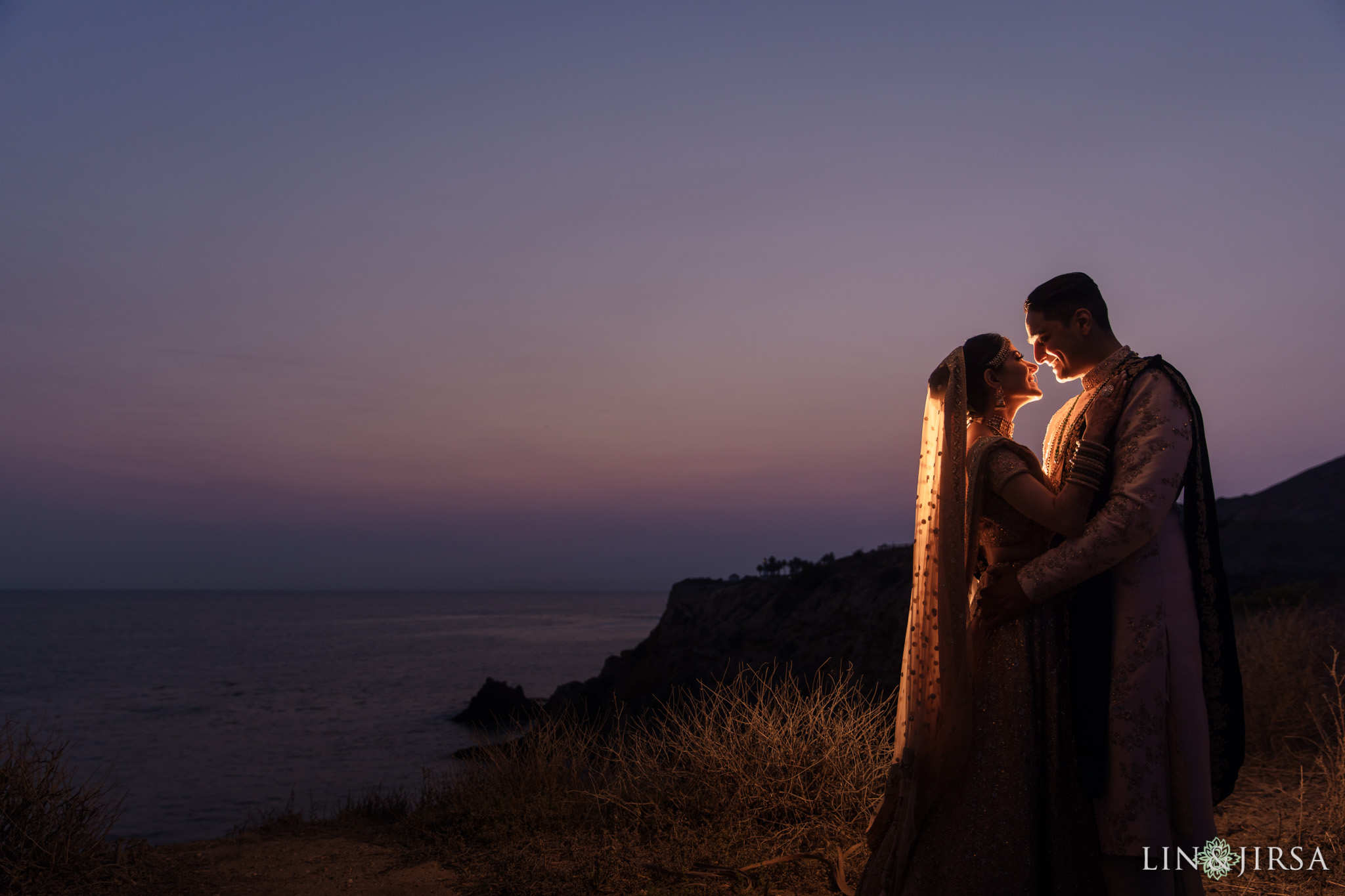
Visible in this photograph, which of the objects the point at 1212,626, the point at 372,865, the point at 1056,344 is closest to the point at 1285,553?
the point at 1212,626

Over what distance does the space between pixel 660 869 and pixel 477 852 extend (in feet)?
4.93

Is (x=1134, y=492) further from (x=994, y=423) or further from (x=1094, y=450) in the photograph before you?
(x=994, y=423)

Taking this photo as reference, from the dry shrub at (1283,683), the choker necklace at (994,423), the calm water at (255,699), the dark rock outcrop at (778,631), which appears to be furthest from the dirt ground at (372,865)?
the dark rock outcrop at (778,631)

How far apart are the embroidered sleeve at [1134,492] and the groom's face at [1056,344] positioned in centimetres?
26

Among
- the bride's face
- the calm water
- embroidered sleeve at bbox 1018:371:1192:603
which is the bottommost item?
the calm water

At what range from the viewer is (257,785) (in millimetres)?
16438

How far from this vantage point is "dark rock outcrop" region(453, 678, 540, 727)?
74.7ft

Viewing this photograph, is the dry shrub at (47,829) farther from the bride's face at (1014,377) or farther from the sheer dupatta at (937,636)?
the bride's face at (1014,377)

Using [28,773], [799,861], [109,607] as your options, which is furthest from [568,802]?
[109,607]

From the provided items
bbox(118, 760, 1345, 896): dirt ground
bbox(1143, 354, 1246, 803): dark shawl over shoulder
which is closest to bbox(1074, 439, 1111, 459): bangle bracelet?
bbox(1143, 354, 1246, 803): dark shawl over shoulder

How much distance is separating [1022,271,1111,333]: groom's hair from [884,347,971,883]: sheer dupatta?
0.33 metres

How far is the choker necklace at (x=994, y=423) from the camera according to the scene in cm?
273

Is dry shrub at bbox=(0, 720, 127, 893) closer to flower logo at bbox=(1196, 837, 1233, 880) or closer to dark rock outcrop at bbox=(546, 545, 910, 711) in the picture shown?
flower logo at bbox=(1196, 837, 1233, 880)

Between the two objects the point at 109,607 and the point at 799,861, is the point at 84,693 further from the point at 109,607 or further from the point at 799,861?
the point at 109,607
